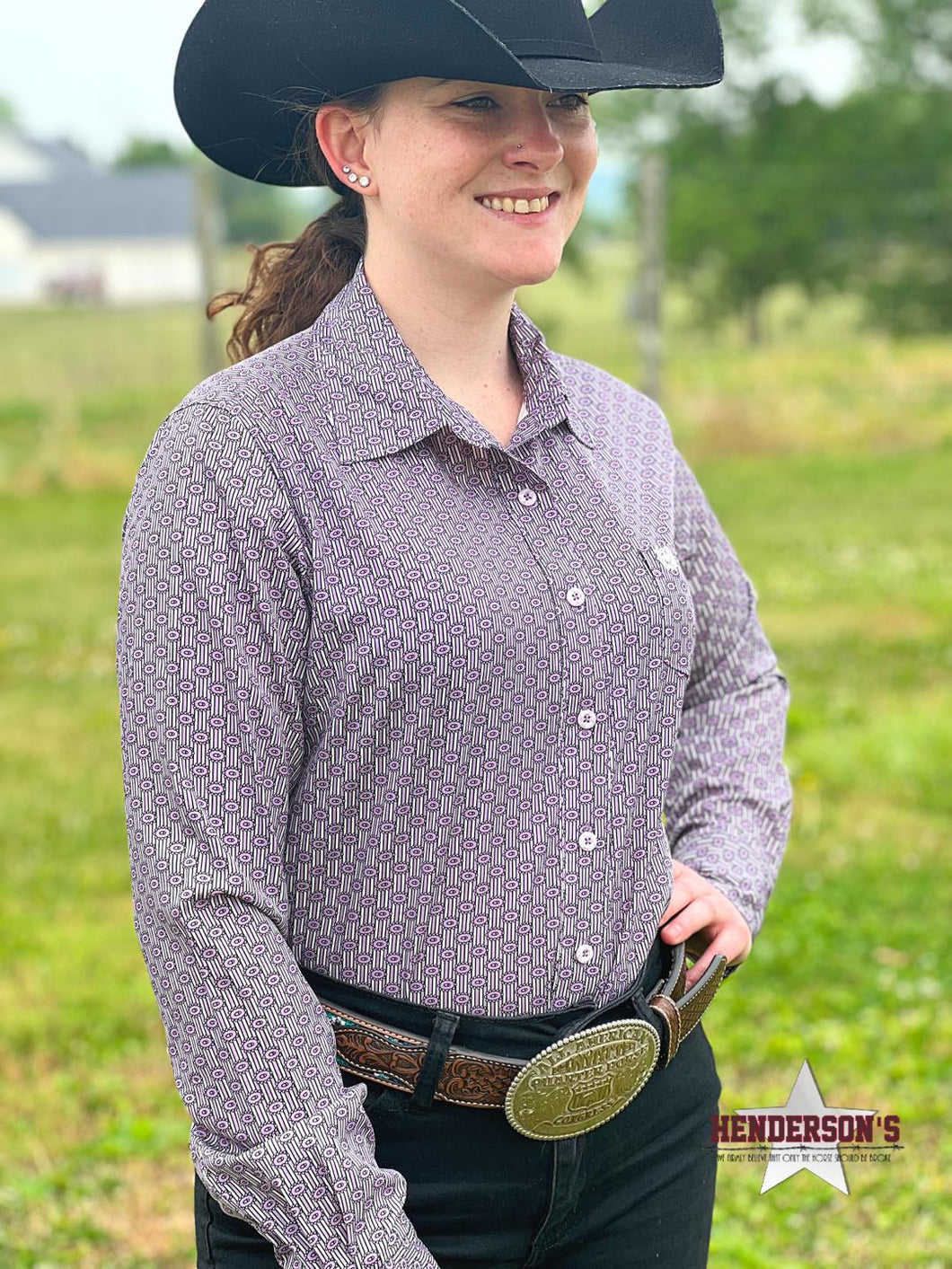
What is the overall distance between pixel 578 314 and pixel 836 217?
7.83m

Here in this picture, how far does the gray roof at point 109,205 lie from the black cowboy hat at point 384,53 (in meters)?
50.8

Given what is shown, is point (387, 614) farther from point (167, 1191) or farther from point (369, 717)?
point (167, 1191)

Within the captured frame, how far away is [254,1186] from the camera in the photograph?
1478mm

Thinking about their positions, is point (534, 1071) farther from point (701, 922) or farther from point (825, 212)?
point (825, 212)

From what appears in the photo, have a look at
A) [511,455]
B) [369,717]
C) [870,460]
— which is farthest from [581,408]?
[870,460]

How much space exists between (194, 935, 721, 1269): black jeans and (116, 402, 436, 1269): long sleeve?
11cm


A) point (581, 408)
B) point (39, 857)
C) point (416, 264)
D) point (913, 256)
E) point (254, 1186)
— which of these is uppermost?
point (416, 264)

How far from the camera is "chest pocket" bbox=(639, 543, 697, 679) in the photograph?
5.68 ft

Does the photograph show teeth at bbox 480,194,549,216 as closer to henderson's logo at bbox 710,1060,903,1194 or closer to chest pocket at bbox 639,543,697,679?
chest pocket at bbox 639,543,697,679

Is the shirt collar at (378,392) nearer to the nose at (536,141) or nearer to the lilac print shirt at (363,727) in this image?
the lilac print shirt at (363,727)

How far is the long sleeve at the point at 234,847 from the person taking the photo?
146cm

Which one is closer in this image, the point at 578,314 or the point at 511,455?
the point at 511,455

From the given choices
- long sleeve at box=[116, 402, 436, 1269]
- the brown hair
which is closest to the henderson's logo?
long sleeve at box=[116, 402, 436, 1269]

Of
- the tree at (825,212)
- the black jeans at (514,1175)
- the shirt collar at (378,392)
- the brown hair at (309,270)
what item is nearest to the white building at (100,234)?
the tree at (825,212)
